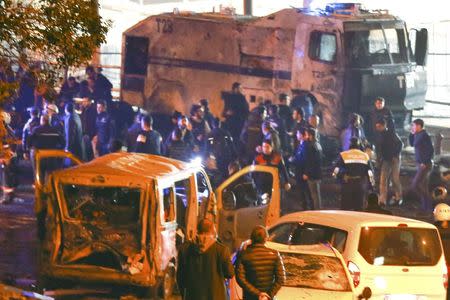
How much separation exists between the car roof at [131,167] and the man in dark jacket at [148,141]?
6203 millimetres

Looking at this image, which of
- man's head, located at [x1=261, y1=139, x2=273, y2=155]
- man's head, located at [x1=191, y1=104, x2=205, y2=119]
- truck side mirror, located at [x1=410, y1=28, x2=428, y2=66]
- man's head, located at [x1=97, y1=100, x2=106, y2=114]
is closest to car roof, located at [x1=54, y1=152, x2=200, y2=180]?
man's head, located at [x1=261, y1=139, x2=273, y2=155]

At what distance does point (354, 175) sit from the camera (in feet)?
67.9

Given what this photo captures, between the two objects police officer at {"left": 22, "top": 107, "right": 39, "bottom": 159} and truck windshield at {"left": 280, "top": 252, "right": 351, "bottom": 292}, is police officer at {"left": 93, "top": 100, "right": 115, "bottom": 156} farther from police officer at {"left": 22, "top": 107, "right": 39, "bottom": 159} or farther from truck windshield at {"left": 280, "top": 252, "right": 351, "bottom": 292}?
truck windshield at {"left": 280, "top": 252, "right": 351, "bottom": 292}

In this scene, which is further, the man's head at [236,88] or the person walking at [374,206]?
the man's head at [236,88]

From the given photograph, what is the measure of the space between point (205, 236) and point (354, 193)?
34.8 ft

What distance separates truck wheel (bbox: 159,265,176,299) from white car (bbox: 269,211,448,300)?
227 cm

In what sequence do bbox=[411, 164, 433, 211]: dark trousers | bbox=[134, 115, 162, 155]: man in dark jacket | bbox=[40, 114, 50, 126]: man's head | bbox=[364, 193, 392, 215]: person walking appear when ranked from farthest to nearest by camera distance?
bbox=[411, 164, 433, 211]: dark trousers < bbox=[40, 114, 50, 126]: man's head < bbox=[134, 115, 162, 155]: man in dark jacket < bbox=[364, 193, 392, 215]: person walking

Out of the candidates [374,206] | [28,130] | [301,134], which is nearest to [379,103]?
[301,134]

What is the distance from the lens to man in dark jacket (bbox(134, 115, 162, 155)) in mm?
22078

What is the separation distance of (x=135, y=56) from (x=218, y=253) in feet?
55.1

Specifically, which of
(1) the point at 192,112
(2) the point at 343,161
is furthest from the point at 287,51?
(2) the point at 343,161

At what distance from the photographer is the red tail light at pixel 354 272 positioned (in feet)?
39.4

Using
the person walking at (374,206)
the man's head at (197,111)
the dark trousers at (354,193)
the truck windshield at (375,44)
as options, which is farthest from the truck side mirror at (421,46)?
the person walking at (374,206)

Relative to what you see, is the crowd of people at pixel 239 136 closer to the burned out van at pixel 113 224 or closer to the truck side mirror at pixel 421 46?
the truck side mirror at pixel 421 46
